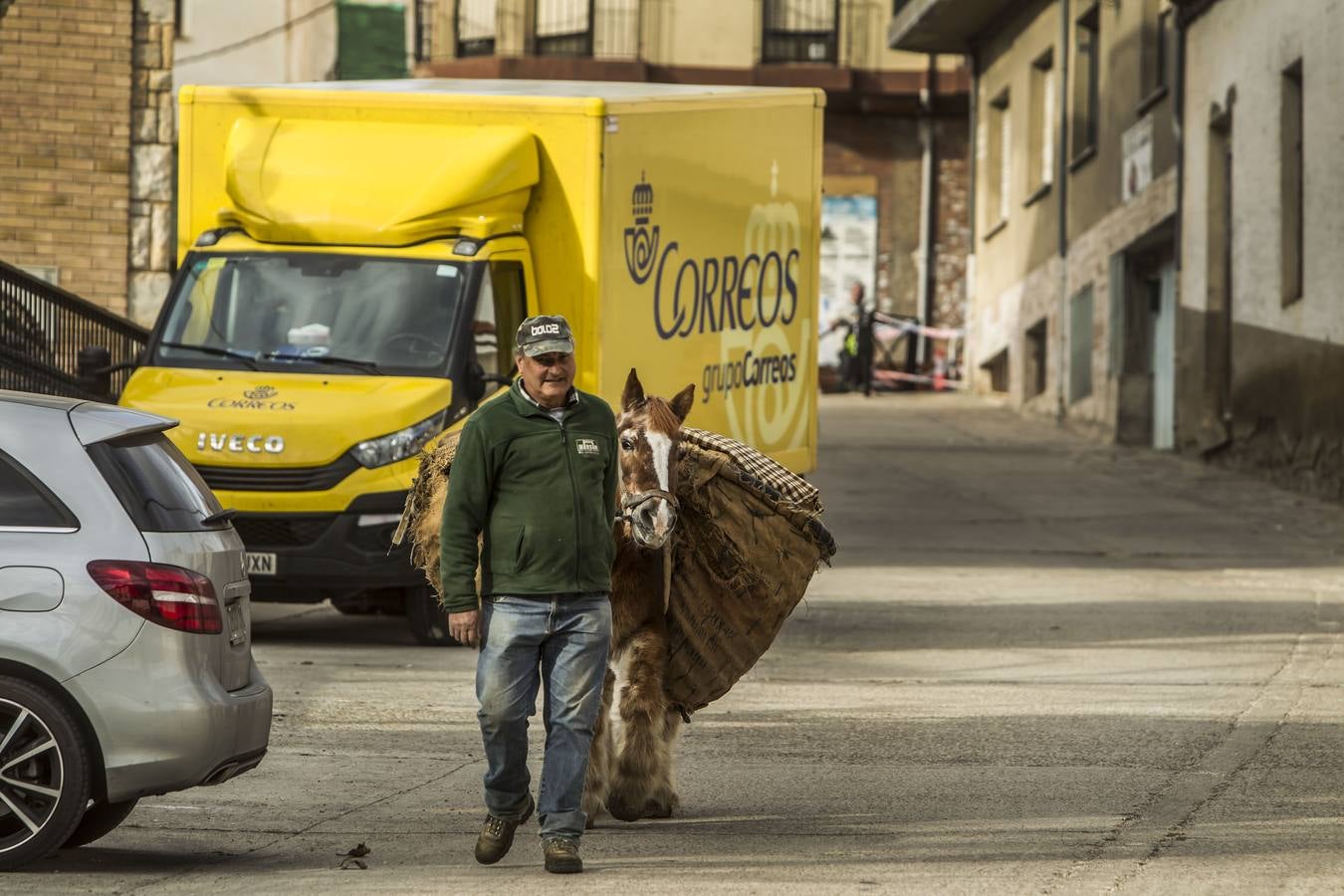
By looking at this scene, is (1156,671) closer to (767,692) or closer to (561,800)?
(767,692)

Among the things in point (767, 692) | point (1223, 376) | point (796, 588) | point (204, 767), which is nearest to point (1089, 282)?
point (1223, 376)

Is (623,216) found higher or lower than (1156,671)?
higher

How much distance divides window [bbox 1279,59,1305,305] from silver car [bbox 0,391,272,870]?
17317 millimetres

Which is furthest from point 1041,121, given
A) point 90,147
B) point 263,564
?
point 263,564

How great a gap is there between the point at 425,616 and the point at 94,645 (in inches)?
262

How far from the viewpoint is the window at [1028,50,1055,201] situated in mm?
33812

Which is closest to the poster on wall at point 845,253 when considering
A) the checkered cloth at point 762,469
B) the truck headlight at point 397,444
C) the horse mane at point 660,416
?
the truck headlight at point 397,444

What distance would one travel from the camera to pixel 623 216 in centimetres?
1364

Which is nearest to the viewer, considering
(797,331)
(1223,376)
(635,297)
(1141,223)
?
(635,297)

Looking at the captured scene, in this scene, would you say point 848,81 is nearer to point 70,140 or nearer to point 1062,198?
point 1062,198

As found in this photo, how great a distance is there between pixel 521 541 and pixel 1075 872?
2.05 metres

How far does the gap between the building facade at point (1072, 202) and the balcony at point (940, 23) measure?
0.12 feet

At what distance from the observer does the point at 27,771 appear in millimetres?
6977

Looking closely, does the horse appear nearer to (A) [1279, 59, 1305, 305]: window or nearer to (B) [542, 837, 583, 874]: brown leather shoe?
(B) [542, 837, 583, 874]: brown leather shoe
